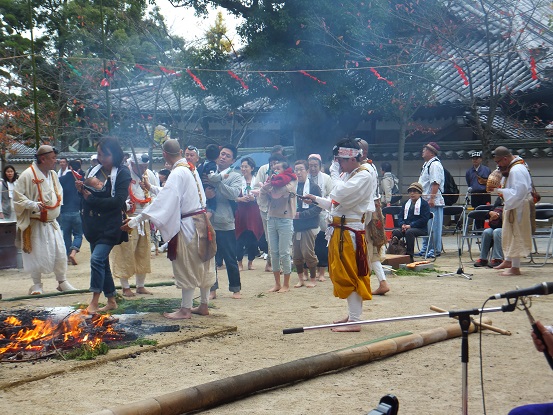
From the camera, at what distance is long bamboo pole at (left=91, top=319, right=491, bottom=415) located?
4547 mm

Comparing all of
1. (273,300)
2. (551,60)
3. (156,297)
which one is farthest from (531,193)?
(551,60)

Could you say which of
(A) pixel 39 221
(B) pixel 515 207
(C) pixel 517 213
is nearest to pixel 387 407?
(A) pixel 39 221

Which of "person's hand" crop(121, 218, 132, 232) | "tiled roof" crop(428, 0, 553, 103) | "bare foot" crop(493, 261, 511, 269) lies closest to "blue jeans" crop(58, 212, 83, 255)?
"person's hand" crop(121, 218, 132, 232)

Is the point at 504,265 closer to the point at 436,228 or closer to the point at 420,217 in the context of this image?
the point at 420,217

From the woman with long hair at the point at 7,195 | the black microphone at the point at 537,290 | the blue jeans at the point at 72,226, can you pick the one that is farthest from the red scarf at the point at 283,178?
the woman with long hair at the point at 7,195

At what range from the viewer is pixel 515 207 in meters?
11.3

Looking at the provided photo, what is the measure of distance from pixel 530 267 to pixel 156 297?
651 cm

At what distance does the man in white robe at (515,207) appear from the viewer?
437 inches

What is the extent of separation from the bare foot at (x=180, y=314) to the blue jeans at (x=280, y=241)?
231cm

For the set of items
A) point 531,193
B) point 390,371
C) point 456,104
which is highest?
point 456,104

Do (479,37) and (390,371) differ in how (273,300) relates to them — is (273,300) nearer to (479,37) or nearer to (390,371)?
(390,371)

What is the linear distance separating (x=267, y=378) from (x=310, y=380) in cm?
50

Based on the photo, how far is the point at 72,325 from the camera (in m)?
6.88

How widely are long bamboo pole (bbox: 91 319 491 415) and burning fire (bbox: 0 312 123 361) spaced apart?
6.05 feet
